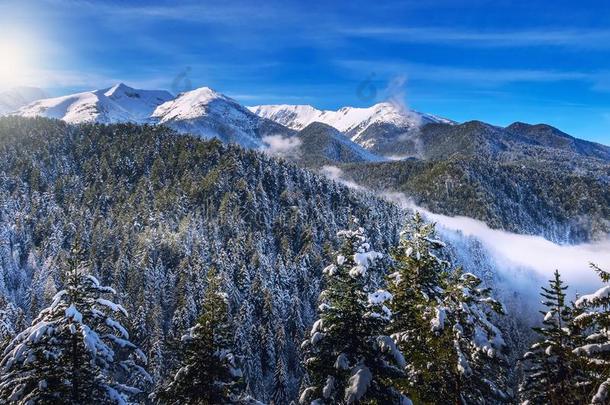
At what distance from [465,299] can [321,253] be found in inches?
6221

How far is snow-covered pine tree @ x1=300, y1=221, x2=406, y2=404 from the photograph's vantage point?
1434 centimetres

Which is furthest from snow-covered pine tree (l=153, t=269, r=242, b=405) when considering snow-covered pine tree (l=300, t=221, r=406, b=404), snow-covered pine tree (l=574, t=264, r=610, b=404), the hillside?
the hillside

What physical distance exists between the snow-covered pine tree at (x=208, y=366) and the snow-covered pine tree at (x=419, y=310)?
20.6ft

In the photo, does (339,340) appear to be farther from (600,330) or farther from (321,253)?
(321,253)

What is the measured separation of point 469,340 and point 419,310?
Result: 6.36ft

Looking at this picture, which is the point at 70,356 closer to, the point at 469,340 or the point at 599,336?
the point at 469,340

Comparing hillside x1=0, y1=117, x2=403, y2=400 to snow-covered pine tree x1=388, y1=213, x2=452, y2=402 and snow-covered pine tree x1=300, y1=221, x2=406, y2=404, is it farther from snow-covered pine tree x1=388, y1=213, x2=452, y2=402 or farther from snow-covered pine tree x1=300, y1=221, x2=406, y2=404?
snow-covered pine tree x1=300, y1=221, x2=406, y2=404

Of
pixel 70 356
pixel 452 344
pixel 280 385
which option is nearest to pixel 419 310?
pixel 452 344

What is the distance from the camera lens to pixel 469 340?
1579cm

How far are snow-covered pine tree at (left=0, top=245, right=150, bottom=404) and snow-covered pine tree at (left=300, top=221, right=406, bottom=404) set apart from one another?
542 cm

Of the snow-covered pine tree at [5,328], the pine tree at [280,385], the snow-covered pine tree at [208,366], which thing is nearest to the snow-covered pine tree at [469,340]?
the snow-covered pine tree at [208,366]

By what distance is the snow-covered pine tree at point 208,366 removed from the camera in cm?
1698

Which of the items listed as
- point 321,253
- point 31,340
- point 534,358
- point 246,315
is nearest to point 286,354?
point 246,315

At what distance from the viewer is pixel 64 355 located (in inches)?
538
